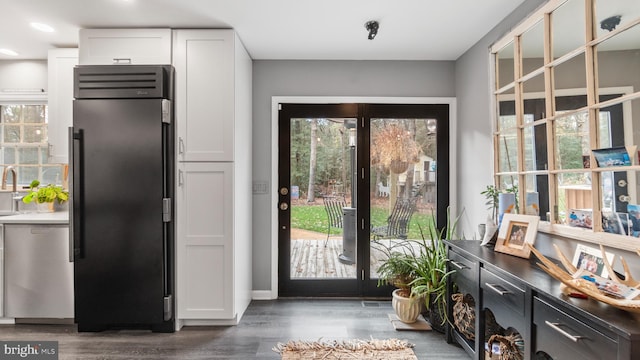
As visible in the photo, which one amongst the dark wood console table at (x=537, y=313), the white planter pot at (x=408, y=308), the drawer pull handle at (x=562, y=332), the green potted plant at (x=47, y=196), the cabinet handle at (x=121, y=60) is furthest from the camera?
the green potted plant at (x=47, y=196)

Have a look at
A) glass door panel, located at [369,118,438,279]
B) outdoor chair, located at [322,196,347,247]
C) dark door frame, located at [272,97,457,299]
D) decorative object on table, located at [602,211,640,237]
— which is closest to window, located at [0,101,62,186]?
dark door frame, located at [272,97,457,299]

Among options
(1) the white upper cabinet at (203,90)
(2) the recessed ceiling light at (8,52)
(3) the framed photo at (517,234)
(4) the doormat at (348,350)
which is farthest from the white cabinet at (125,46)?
(3) the framed photo at (517,234)

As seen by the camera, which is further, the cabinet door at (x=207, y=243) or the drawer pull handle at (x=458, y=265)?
the cabinet door at (x=207, y=243)

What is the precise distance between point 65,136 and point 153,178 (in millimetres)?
1063

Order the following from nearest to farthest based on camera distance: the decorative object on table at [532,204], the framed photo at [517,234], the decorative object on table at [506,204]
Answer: the framed photo at [517,234] < the decorative object on table at [532,204] < the decorative object on table at [506,204]

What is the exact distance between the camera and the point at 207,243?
272cm

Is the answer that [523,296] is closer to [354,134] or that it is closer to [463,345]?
[463,345]

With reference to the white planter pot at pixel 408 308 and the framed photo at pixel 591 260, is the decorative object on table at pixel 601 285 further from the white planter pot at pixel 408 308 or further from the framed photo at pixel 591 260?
the white planter pot at pixel 408 308

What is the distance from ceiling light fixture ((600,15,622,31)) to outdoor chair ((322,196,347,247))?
2.39 m

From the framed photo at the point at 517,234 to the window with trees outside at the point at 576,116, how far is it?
0.54ft

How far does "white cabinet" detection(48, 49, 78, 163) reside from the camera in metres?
2.91

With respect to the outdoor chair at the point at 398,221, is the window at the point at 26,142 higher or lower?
higher

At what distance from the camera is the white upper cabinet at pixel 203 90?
2.70 metres

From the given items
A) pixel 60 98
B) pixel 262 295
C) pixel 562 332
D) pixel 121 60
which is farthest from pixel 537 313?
pixel 60 98
